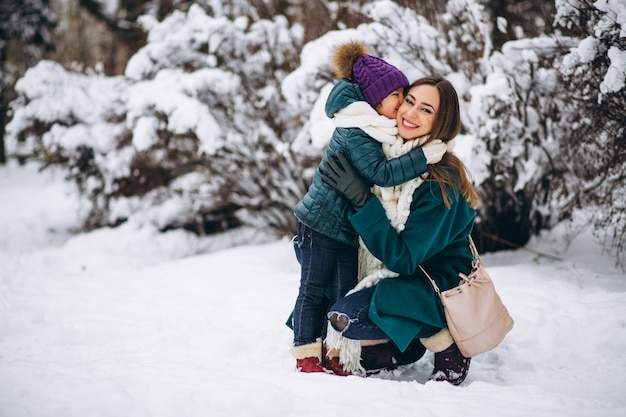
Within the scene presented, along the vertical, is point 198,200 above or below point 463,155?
below

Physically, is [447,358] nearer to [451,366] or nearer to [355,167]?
[451,366]

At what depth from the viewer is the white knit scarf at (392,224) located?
2572 mm

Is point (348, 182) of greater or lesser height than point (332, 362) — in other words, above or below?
above

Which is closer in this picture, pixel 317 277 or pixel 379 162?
pixel 379 162

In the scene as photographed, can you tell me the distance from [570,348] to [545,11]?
3293 mm

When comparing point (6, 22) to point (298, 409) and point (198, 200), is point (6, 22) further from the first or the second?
point (298, 409)

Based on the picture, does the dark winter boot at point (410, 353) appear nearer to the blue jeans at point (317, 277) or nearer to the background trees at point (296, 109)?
the blue jeans at point (317, 277)

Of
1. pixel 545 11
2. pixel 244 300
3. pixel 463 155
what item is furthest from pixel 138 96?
pixel 545 11

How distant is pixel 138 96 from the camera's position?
5578 mm

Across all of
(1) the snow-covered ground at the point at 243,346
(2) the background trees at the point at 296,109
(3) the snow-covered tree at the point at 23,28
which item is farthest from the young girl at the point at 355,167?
(3) the snow-covered tree at the point at 23,28

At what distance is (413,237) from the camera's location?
250 cm

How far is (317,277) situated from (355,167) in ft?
2.11

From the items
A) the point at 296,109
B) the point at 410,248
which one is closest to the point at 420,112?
the point at 410,248

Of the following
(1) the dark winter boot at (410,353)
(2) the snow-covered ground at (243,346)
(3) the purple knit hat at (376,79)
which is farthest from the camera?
(1) the dark winter boot at (410,353)
